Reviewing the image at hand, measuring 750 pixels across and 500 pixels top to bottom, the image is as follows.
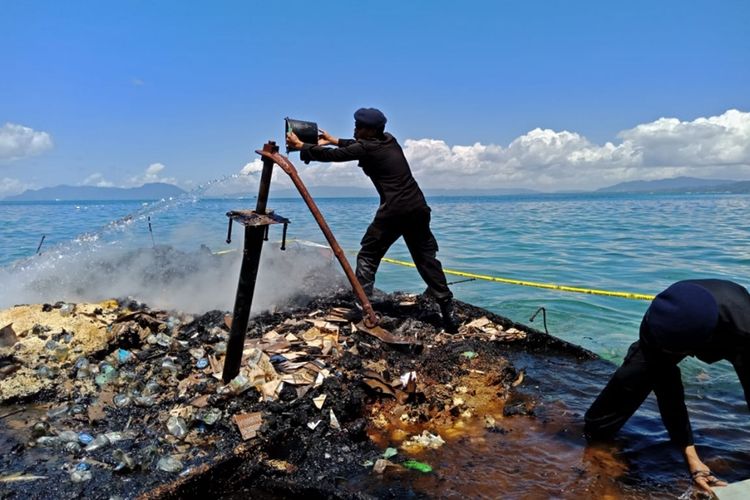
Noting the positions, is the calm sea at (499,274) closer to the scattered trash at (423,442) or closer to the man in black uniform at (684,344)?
the man in black uniform at (684,344)

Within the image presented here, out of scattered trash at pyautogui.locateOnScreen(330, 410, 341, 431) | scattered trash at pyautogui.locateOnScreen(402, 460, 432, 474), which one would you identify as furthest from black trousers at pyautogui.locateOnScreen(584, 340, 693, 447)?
scattered trash at pyautogui.locateOnScreen(330, 410, 341, 431)

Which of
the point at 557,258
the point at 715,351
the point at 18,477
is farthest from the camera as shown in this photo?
the point at 557,258

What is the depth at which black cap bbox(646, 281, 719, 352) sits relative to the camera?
2.69 metres

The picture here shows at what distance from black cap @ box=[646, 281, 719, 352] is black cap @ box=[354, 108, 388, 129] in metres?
3.27

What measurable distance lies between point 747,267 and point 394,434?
14.0 metres

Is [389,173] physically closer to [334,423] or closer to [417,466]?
[334,423]

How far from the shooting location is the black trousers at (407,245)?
17.9 feet

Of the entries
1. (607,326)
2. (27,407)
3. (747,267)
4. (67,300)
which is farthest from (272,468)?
(747,267)

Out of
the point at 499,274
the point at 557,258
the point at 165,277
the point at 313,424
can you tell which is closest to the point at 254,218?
the point at 313,424

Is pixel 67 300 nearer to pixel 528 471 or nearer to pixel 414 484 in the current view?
pixel 414 484

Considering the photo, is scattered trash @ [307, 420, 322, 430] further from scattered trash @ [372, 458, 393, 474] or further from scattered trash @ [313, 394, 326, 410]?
scattered trash @ [372, 458, 393, 474]

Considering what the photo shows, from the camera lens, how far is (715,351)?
287 cm

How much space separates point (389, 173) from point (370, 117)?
0.61 m

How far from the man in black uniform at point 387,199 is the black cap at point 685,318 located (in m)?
2.91
